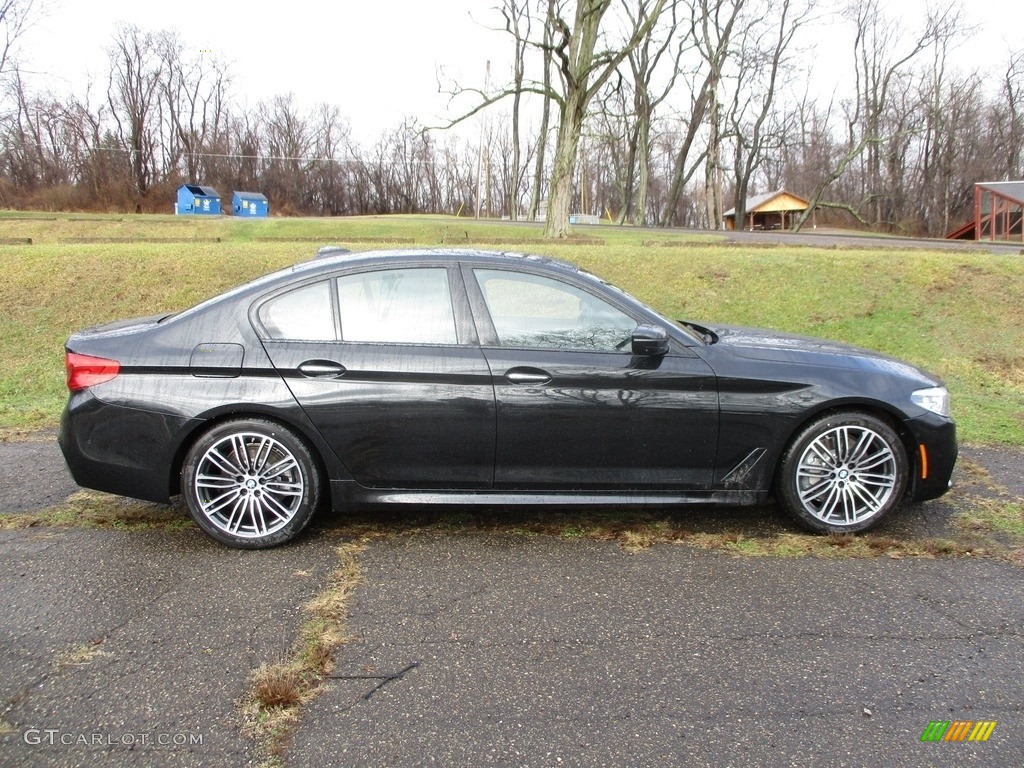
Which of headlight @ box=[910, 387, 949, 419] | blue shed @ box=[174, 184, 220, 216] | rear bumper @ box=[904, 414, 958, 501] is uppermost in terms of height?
blue shed @ box=[174, 184, 220, 216]

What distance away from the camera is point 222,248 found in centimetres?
1153

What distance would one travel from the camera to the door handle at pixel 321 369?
362cm

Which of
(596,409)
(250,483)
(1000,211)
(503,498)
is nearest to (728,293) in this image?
(596,409)

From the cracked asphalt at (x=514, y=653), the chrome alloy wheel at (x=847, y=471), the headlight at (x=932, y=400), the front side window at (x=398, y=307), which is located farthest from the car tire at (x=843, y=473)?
the front side window at (x=398, y=307)

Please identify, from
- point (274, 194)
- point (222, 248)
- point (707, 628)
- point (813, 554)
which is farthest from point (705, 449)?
point (274, 194)

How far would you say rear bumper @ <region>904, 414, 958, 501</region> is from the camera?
3762 mm

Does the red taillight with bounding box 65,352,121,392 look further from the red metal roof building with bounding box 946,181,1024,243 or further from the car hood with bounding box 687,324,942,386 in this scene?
the red metal roof building with bounding box 946,181,1024,243

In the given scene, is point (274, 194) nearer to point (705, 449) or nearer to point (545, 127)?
point (545, 127)

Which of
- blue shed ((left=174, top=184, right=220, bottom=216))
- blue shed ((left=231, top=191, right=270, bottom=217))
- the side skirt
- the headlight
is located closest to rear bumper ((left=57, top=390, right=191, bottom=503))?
the side skirt

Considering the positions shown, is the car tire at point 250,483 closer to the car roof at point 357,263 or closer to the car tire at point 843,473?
the car roof at point 357,263

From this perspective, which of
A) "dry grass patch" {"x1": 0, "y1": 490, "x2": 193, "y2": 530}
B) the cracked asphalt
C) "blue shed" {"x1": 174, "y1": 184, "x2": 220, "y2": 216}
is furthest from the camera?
"blue shed" {"x1": 174, "y1": 184, "x2": 220, "y2": 216}

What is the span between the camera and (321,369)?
11.9 ft

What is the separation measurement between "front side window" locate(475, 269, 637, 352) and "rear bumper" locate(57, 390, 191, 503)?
5.56ft

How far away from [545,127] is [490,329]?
148ft
